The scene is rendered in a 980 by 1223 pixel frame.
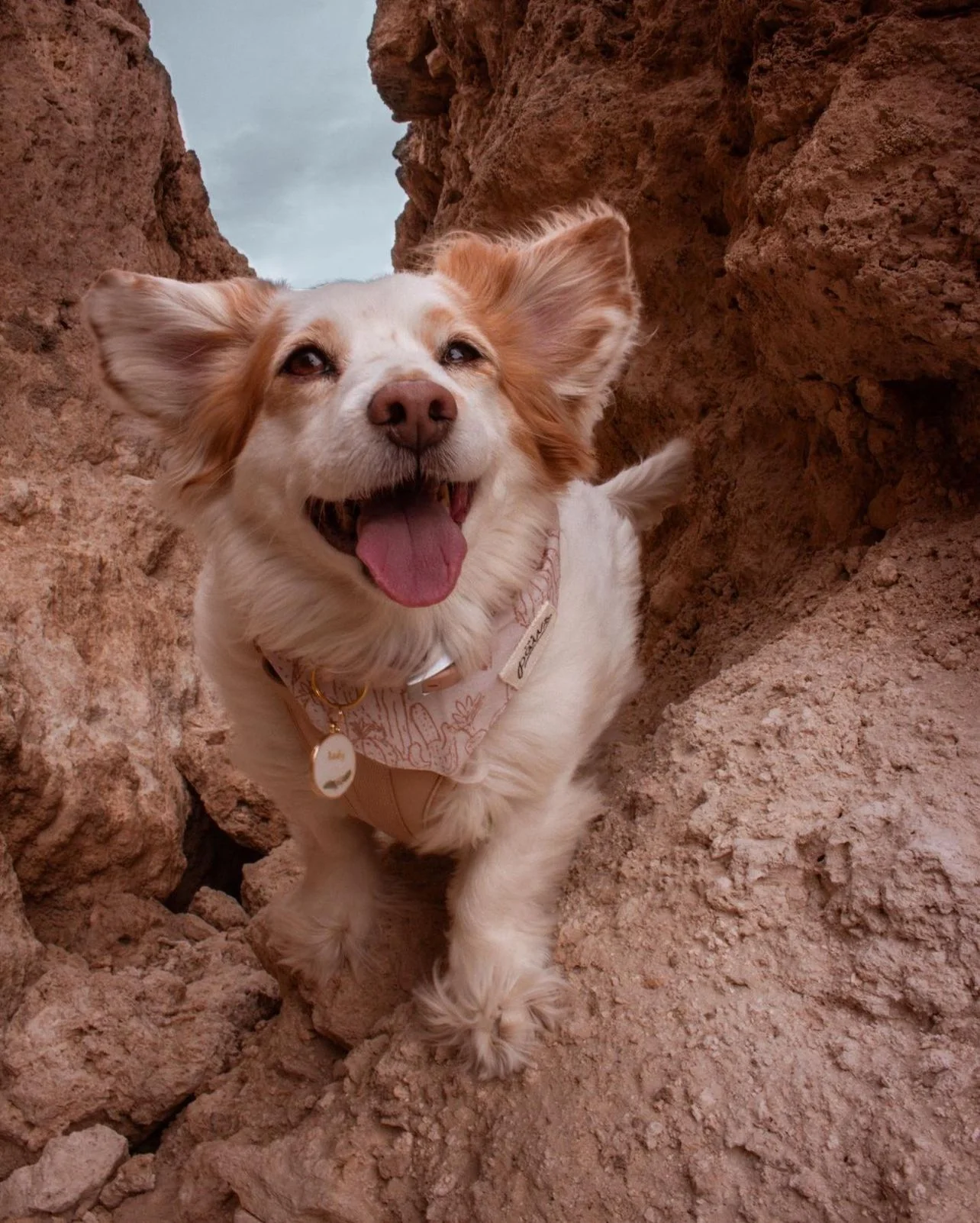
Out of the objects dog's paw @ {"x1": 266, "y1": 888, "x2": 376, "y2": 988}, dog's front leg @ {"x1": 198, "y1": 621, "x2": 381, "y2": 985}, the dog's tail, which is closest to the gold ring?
dog's front leg @ {"x1": 198, "y1": 621, "x2": 381, "y2": 985}

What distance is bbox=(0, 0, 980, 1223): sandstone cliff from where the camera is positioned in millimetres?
1767

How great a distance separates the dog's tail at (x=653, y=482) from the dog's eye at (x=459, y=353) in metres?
1.48

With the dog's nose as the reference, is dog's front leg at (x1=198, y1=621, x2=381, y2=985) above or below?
below

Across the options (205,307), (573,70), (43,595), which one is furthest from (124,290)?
(573,70)

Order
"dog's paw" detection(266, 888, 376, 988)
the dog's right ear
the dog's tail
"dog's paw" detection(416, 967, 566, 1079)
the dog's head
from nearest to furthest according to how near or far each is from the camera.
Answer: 1. the dog's head
2. "dog's paw" detection(416, 967, 566, 1079)
3. the dog's right ear
4. "dog's paw" detection(266, 888, 376, 988)
5. the dog's tail

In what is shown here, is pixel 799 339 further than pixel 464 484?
Yes

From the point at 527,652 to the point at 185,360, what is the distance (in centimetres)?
113

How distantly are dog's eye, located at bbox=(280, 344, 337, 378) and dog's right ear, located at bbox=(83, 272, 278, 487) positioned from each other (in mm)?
114

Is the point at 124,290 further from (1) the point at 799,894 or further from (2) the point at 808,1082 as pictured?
(2) the point at 808,1082

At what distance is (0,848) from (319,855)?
920 mm

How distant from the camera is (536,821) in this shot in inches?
94.7

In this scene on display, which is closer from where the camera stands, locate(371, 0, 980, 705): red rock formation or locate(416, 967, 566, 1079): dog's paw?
locate(416, 967, 566, 1079): dog's paw

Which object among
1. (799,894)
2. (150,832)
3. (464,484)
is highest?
(464,484)

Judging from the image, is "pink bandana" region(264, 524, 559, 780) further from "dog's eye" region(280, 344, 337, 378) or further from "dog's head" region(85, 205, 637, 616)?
"dog's eye" region(280, 344, 337, 378)
